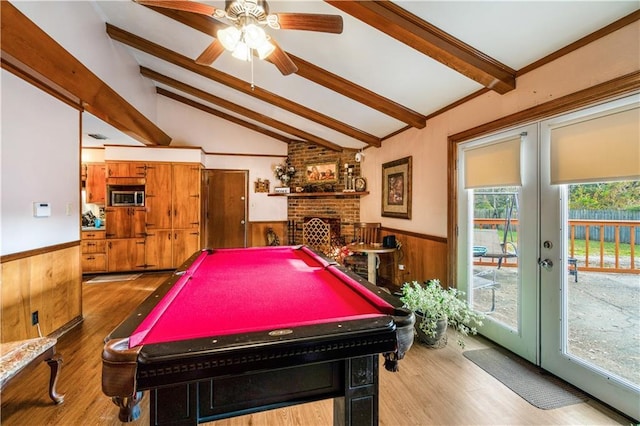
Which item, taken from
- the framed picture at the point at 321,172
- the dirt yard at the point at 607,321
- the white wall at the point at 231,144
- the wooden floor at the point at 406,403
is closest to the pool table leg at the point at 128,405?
the wooden floor at the point at 406,403

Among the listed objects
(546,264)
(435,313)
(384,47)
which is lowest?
(435,313)

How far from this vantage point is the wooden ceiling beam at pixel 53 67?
205 centimetres

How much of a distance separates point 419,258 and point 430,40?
2531 mm

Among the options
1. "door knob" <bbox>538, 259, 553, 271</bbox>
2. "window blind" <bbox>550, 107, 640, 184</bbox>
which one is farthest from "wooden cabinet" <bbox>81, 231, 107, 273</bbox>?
"window blind" <bbox>550, 107, 640, 184</bbox>

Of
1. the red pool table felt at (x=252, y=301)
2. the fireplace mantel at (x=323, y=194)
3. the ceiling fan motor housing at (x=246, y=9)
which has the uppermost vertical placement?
the ceiling fan motor housing at (x=246, y=9)

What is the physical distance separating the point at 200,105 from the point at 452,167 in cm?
525

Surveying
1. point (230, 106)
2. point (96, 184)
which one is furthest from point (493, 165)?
point (96, 184)

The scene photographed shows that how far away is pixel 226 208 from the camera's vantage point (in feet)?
21.0

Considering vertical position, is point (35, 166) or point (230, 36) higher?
point (230, 36)

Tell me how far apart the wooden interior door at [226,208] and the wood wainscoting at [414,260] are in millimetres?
3255

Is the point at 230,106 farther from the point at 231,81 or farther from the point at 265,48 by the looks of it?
the point at 265,48

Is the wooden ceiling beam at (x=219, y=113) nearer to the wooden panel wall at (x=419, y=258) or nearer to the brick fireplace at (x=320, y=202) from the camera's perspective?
the brick fireplace at (x=320, y=202)

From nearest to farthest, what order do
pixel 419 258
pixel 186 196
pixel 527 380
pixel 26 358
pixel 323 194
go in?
pixel 26 358 → pixel 527 380 → pixel 419 258 → pixel 186 196 → pixel 323 194

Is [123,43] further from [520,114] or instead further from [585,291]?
[585,291]
